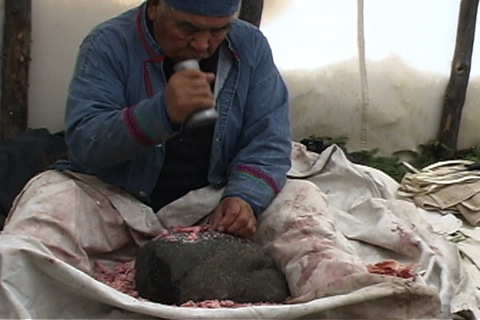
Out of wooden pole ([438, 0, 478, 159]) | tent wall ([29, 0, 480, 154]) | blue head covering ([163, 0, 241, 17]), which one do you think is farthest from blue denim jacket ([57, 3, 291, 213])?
wooden pole ([438, 0, 478, 159])

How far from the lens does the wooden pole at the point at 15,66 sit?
14.6 ft

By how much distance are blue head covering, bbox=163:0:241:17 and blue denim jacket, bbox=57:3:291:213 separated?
0.75ft

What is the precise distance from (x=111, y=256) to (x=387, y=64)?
2.88 meters

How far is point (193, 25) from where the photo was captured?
262cm

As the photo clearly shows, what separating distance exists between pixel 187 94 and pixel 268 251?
635 millimetres

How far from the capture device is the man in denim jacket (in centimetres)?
253

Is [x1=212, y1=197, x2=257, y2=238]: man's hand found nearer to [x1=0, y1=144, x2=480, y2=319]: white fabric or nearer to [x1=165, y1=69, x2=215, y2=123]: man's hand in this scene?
[x1=0, y1=144, x2=480, y2=319]: white fabric

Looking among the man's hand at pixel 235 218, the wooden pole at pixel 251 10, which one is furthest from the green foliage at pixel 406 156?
the man's hand at pixel 235 218

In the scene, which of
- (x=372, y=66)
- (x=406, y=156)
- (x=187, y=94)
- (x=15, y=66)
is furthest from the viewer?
(x=406, y=156)

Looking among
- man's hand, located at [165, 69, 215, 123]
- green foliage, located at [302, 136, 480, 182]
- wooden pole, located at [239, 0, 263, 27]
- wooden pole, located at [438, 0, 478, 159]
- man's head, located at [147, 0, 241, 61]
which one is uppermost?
man's head, located at [147, 0, 241, 61]

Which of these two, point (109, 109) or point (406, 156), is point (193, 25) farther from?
point (406, 156)

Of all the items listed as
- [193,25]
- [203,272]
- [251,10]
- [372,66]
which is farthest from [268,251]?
[372,66]

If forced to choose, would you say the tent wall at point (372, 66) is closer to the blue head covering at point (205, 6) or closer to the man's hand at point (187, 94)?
the blue head covering at point (205, 6)

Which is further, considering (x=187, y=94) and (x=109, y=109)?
(x=109, y=109)
